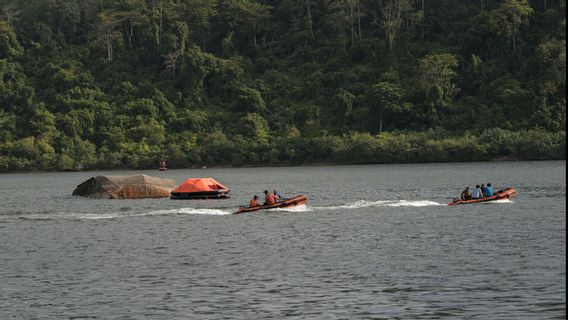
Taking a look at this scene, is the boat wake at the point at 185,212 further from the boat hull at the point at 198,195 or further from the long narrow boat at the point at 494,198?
the boat hull at the point at 198,195

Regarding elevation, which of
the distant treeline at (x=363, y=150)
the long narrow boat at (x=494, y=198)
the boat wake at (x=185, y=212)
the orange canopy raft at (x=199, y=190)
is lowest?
the boat wake at (x=185, y=212)

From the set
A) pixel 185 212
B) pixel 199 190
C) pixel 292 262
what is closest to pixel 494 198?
pixel 185 212

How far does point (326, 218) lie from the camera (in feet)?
236

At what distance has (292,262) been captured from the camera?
46938 mm

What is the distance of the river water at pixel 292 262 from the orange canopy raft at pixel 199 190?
23.8 feet

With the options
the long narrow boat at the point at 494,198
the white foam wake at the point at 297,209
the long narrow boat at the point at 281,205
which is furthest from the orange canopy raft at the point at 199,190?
the long narrow boat at the point at 494,198

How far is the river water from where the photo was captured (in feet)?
116

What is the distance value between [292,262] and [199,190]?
48.3 m

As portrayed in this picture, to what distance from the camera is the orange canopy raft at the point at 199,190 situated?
3688 inches

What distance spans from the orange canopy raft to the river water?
23.8 ft

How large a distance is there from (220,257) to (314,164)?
150353 mm

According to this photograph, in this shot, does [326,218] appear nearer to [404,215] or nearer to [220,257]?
[404,215]

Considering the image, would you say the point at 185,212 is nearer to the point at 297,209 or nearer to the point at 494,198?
the point at 297,209

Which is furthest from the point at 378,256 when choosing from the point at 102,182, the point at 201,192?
the point at 102,182
